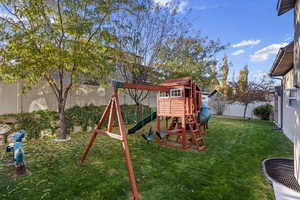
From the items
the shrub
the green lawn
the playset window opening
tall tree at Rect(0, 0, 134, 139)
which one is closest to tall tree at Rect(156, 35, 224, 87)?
the playset window opening

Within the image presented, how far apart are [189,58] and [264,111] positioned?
815cm

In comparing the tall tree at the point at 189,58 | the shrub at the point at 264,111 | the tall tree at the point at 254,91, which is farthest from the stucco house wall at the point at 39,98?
the shrub at the point at 264,111

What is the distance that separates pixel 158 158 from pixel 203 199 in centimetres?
208

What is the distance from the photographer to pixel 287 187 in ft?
9.41

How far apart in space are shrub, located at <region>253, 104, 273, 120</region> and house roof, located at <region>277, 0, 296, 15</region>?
34.2 ft

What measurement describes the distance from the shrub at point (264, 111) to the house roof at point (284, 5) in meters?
10.4

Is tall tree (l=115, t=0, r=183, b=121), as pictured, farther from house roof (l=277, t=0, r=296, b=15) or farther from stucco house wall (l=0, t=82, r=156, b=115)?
house roof (l=277, t=0, r=296, b=15)

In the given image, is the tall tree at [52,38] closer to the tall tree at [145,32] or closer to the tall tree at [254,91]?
the tall tree at [145,32]

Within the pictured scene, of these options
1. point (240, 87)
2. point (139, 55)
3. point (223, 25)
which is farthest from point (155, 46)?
point (240, 87)

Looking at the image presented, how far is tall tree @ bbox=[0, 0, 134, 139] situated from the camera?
4685mm

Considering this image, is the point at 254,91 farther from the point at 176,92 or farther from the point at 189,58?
the point at 176,92

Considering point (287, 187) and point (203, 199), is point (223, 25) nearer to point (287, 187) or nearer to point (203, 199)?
point (287, 187)

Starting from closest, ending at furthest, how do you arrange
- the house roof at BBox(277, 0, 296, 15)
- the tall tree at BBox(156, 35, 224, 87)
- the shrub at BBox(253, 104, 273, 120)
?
the house roof at BBox(277, 0, 296, 15) < the tall tree at BBox(156, 35, 224, 87) < the shrub at BBox(253, 104, 273, 120)

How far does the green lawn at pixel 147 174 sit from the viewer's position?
2.65 meters
